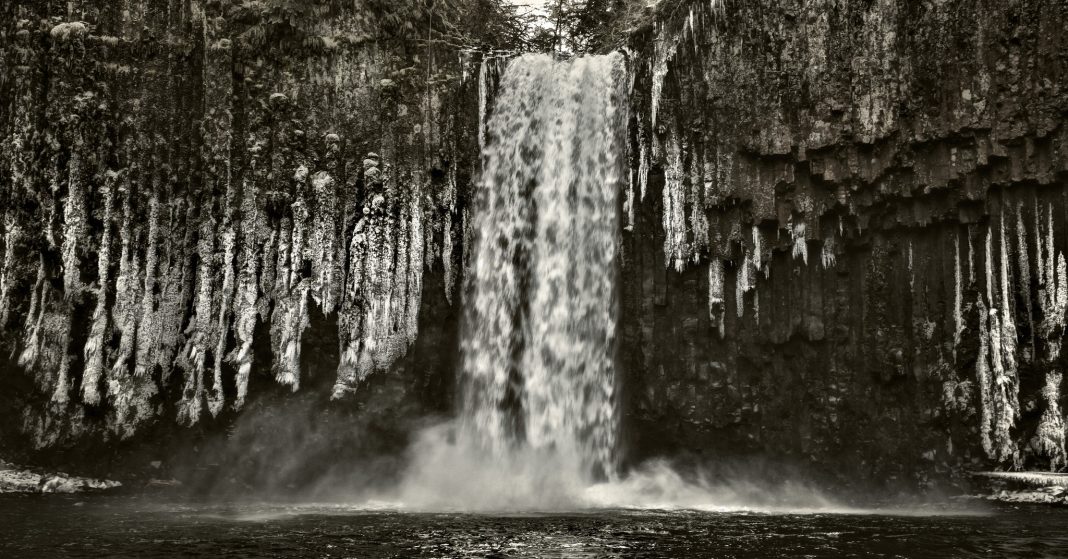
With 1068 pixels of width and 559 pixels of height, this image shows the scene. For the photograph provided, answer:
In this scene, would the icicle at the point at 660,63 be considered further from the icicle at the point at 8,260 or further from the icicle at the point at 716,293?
the icicle at the point at 8,260

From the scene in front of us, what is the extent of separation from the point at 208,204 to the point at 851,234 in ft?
41.1

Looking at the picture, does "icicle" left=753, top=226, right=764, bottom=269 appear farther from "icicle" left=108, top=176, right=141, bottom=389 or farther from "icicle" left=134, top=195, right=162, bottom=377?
→ "icicle" left=108, top=176, right=141, bottom=389

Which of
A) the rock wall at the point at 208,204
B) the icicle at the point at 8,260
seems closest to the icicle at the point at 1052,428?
the rock wall at the point at 208,204

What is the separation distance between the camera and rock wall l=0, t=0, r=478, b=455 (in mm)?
16938

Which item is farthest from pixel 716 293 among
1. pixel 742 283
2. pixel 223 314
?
pixel 223 314

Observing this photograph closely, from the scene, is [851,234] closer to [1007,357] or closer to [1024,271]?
[1024,271]

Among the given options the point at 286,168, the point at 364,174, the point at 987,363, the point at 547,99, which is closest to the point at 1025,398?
the point at 987,363

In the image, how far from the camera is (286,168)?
17797mm

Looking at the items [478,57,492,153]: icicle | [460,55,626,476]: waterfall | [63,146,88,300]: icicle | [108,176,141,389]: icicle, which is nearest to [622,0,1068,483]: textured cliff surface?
[460,55,626,476]: waterfall

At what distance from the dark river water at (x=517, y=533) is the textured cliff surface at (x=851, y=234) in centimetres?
259

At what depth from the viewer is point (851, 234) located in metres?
16.3

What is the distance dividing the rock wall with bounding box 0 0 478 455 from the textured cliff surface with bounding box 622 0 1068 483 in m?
4.46

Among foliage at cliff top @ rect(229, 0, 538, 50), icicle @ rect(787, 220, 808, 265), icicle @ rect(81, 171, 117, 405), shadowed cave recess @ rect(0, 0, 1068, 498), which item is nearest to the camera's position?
shadowed cave recess @ rect(0, 0, 1068, 498)

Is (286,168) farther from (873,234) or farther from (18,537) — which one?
(873,234)
